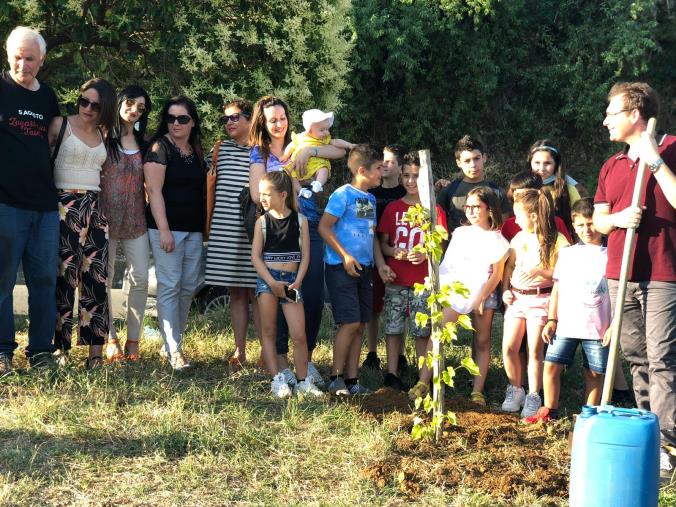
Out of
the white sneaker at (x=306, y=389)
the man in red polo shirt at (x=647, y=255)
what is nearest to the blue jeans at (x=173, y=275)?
the white sneaker at (x=306, y=389)

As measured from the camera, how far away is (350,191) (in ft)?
20.7

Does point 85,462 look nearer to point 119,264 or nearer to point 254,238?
point 254,238

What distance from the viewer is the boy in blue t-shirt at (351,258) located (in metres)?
6.22

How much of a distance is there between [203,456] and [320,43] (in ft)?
15.7

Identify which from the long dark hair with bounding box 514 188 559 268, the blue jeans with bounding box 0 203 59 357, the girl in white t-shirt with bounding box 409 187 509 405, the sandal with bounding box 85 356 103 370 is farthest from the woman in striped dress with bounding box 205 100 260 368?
the long dark hair with bounding box 514 188 559 268

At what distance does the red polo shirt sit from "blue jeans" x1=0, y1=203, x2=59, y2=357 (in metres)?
3.61

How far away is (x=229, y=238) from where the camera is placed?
6555 millimetres

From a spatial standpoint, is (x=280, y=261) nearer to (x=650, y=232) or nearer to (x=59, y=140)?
(x=59, y=140)

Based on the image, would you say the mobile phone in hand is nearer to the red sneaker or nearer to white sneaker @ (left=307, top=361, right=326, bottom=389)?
white sneaker @ (left=307, top=361, right=326, bottom=389)

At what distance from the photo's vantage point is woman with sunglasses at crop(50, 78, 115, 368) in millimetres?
6105

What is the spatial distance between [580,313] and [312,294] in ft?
6.16

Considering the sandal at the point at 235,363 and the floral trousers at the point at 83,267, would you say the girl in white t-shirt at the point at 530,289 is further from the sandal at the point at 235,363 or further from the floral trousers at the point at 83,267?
the floral trousers at the point at 83,267

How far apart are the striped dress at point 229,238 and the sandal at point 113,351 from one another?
86cm

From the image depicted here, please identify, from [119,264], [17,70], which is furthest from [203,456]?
[119,264]
